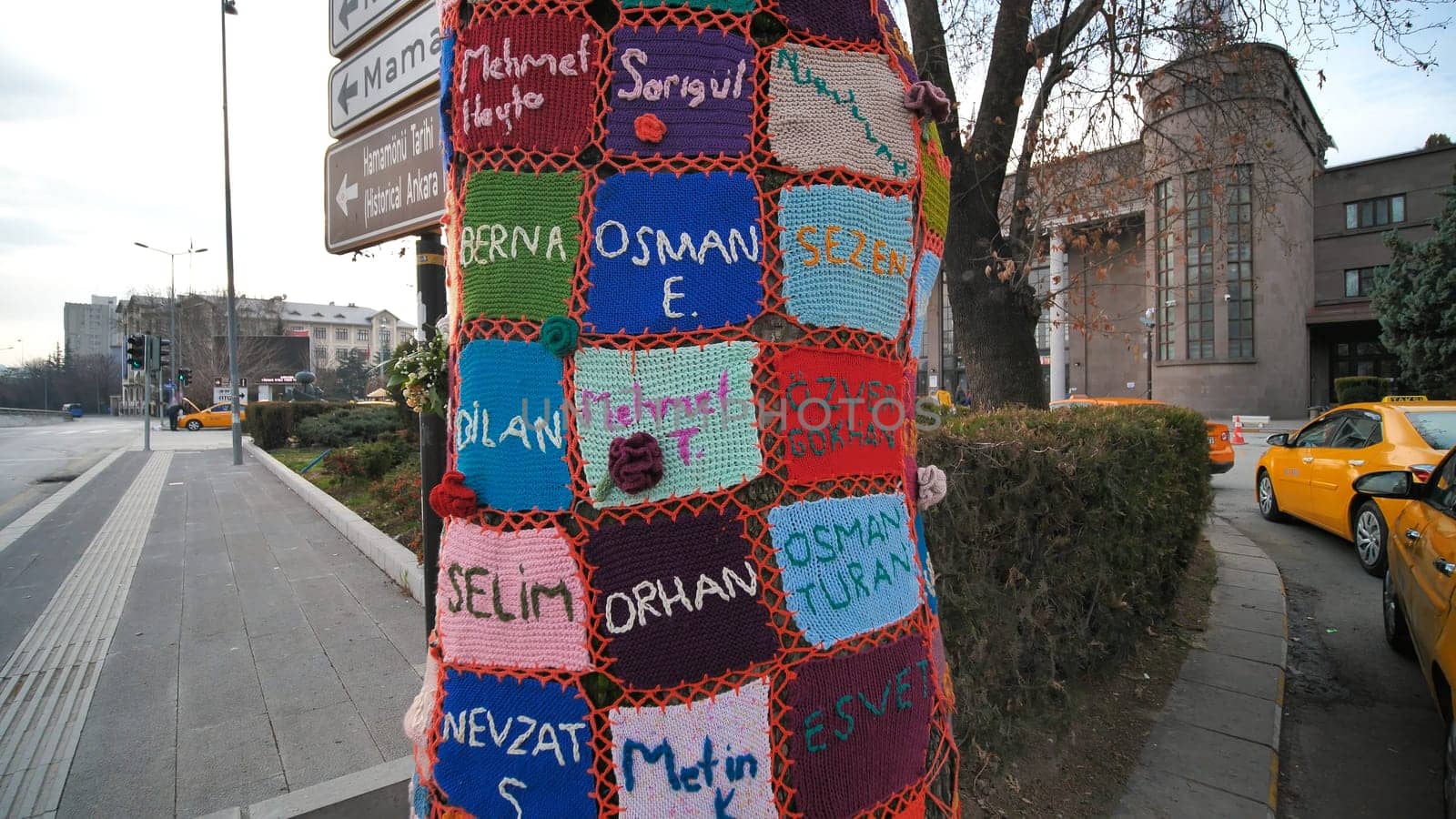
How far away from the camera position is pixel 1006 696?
334 cm

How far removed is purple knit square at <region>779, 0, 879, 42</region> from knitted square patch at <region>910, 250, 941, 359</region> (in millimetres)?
437

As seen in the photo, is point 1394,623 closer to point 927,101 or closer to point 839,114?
point 927,101

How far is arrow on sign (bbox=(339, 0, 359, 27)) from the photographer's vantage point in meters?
2.30

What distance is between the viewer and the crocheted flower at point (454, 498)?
121cm

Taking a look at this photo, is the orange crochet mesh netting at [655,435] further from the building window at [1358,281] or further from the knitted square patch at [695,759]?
the building window at [1358,281]

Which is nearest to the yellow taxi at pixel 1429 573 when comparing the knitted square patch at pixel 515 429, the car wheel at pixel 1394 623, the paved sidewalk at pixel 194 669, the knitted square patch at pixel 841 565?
the car wheel at pixel 1394 623

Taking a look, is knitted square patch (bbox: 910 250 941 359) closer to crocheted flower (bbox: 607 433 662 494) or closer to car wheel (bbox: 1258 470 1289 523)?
crocheted flower (bbox: 607 433 662 494)

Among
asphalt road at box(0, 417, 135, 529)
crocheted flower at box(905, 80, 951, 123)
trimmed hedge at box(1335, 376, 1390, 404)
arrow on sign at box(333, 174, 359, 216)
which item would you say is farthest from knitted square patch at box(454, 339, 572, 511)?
trimmed hedge at box(1335, 376, 1390, 404)

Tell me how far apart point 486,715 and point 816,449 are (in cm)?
72

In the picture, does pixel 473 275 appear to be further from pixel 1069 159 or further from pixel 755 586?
pixel 1069 159

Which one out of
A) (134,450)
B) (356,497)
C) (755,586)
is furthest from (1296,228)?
(134,450)

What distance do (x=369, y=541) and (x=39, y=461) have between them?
15573mm

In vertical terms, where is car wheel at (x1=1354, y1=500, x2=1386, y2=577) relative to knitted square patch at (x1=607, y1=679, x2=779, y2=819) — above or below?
below

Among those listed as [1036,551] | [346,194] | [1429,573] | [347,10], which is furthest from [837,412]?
[1429,573]
